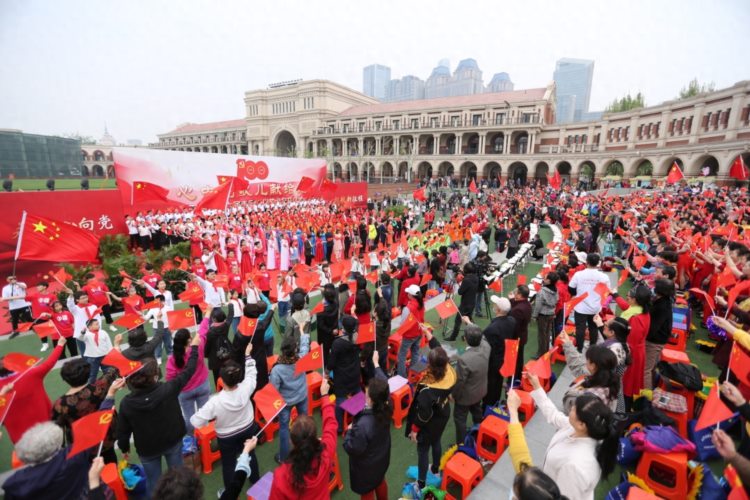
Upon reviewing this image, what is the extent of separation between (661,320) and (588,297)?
4.13ft

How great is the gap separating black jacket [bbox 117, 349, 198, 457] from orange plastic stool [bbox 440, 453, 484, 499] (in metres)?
2.80

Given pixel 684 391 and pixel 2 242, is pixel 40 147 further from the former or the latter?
pixel 684 391

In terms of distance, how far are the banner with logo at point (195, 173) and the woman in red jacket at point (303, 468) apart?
13.4m

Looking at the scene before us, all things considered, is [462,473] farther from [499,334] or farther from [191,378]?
[191,378]

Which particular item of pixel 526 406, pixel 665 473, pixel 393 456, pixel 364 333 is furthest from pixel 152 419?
pixel 665 473

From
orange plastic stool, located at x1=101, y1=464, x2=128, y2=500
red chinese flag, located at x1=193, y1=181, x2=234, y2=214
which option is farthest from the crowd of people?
red chinese flag, located at x1=193, y1=181, x2=234, y2=214

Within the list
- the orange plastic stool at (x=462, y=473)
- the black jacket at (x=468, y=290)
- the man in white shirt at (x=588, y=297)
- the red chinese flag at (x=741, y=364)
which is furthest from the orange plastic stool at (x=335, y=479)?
the man in white shirt at (x=588, y=297)

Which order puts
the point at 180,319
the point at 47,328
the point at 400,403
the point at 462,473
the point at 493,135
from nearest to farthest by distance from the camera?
the point at 462,473 < the point at 400,403 < the point at 180,319 < the point at 47,328 < the point at 493,135

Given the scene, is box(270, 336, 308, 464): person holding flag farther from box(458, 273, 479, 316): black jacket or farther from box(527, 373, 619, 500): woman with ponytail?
box(458, 273, 479, 316): black jacket

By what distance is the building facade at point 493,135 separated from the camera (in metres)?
31.9

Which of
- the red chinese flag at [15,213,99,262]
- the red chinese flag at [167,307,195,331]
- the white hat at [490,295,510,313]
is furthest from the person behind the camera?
the red chinese flag at [15,213,99,262]

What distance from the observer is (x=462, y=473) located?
367cm

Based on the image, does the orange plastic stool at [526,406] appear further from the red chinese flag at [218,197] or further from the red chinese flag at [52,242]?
the red chinese flag at [218,197]

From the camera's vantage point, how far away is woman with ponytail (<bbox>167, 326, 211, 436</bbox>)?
3.88m
